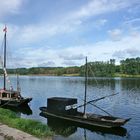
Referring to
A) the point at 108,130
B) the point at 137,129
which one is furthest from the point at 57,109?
the point at 137,129

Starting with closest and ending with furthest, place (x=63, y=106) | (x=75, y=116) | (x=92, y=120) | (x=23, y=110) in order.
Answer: (x=92, y=120)
(x=75, y=116)
(x=63, y=106)
(x=23, y=110)

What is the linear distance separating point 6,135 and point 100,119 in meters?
17.6

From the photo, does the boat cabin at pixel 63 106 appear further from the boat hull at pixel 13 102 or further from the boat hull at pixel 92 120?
the boat hull at pixel 13 102

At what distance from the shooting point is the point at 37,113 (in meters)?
45.1

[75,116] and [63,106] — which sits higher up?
[63,106]

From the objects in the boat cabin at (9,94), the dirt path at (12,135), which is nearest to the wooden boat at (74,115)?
the boat cabin at (9,94)

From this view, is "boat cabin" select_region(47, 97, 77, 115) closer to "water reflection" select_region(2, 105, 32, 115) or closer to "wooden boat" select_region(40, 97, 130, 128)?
"wooden boat" select_region(40, 97, 130, 128)

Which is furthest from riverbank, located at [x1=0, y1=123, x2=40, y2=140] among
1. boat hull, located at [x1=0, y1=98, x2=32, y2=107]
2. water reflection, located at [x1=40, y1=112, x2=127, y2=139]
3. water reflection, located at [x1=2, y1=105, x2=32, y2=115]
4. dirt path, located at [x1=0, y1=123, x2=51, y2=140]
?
boat hull, located at [x1=0, y1=98, x2=32, y2=107]

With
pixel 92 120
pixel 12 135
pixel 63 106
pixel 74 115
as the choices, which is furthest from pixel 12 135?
pixel 74 115

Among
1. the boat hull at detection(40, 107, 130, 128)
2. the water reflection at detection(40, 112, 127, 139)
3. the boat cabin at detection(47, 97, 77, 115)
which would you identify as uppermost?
the boat cabin at detection(47, 97, 77, 115)

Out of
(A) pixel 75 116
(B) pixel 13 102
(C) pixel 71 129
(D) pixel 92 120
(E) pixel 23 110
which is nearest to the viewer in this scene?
(C) pixel 71 129

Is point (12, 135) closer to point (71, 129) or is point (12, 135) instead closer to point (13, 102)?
point (71, 129)

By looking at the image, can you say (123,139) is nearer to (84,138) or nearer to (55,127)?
(84,138)

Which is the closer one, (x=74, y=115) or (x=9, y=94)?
(x=74, y=115)
